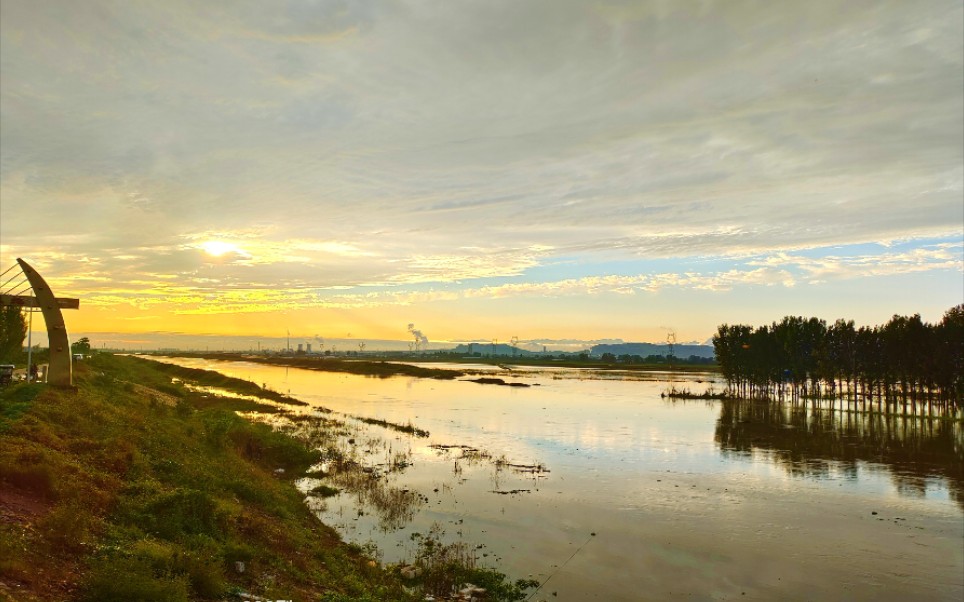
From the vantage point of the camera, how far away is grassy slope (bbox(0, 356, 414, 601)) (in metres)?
12.3

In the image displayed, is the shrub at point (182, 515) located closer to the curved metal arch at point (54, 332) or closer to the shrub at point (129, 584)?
the shrub at point (129, 584)

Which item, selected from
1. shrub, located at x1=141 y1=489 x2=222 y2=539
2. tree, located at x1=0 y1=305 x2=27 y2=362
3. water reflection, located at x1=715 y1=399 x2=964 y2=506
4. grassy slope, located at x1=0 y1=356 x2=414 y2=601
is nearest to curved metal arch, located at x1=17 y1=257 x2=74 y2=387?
grassy slope, located at x1=0 y1=356 x2=414 y2=601

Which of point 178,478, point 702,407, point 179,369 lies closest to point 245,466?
point 178,478

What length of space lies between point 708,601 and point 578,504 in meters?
11.3

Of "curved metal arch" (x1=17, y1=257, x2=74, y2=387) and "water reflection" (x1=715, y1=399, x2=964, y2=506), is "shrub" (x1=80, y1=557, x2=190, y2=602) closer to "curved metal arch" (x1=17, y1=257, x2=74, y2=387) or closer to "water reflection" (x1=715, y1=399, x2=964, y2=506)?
"curved metal arch" (x1=17, y1=257, x2=74, y2=387)

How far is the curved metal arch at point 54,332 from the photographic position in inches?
1233

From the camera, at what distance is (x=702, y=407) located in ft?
281

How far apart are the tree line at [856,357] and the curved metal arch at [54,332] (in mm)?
97223

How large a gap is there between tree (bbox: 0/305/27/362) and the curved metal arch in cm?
3425

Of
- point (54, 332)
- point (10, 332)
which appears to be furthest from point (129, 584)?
point (10, 332)

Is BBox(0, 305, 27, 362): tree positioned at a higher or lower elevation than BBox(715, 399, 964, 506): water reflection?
higher

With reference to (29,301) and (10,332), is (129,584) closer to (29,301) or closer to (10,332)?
(29,301)

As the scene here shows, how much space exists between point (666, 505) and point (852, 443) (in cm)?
3447

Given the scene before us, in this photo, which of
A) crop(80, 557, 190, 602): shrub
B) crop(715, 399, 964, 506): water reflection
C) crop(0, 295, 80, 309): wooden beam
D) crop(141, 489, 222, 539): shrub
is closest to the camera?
crop(80, 557, 190, 602): shrub
